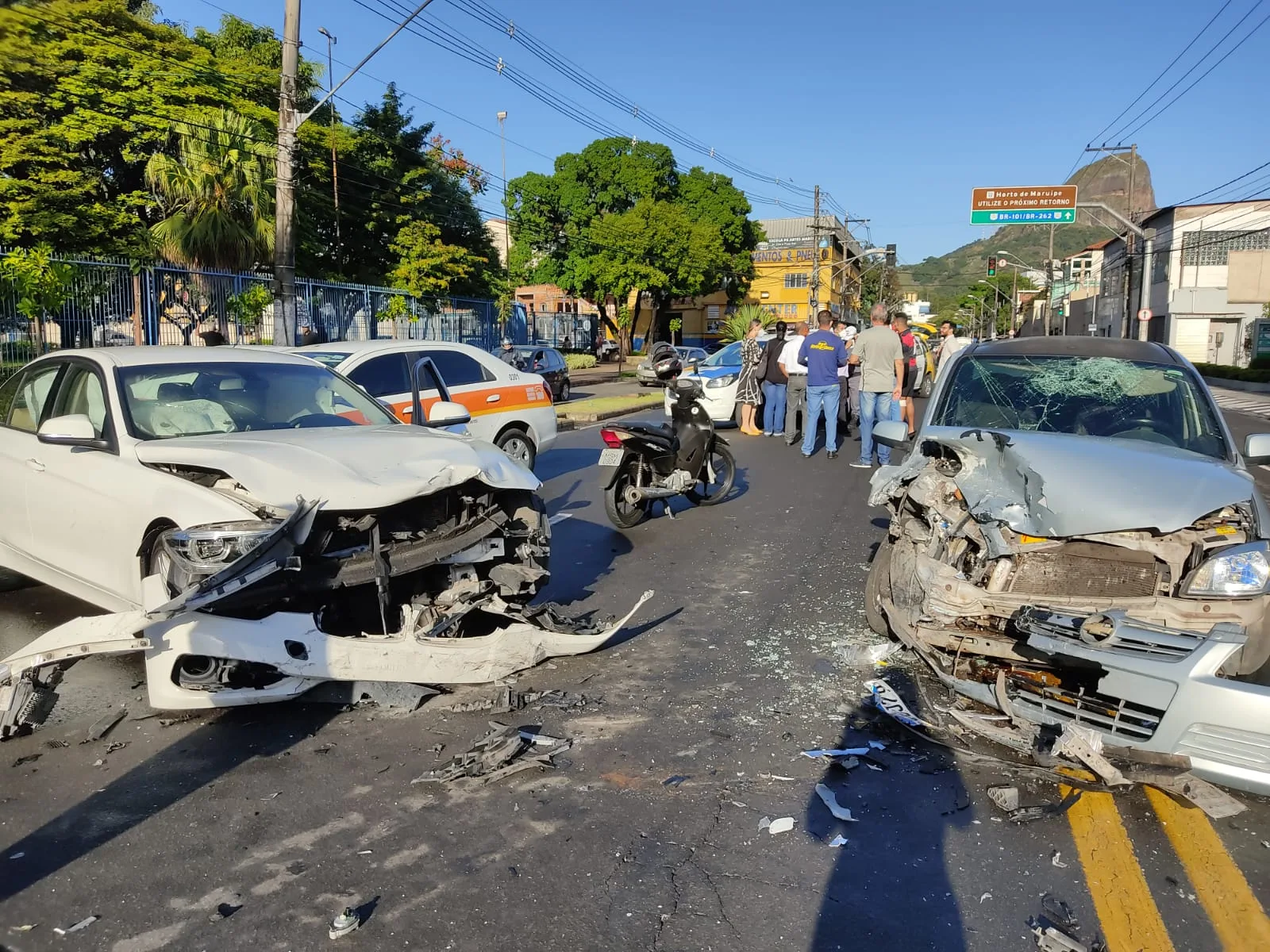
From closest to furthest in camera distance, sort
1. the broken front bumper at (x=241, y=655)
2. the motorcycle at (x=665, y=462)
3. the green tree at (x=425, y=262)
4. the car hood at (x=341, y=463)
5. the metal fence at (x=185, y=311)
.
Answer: the broken front bumper at (x=241, y=655) → the car hood at (x=341, y=463) → the motorcycle at (x=665, y=462) → the metal fence at (x=185, y=311) → the green tree at (x=425, y=262)

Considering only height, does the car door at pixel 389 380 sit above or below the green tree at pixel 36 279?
below

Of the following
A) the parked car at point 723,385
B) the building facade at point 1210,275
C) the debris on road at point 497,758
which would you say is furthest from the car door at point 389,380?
the building facade at point 1210,275

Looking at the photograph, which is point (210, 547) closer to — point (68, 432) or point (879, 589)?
point (68, 432)

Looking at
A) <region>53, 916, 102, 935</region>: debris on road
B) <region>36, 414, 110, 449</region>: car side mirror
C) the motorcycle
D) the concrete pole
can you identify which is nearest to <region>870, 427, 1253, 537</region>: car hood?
the motorcycle

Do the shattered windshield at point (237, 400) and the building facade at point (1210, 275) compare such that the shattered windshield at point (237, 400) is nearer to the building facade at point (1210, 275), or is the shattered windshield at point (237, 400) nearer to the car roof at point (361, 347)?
the car roof at point (361, 347)

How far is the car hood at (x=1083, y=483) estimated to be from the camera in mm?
3986

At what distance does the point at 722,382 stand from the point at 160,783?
14.5 metres

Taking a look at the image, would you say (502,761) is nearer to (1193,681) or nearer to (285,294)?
(1193,681)

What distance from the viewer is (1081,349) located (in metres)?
6.06

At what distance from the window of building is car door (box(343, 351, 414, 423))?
177 ft

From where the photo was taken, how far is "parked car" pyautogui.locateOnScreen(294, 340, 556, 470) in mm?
8930

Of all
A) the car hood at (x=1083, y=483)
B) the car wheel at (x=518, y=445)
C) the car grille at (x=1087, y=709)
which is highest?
the car hood at (x=1083, y=483)

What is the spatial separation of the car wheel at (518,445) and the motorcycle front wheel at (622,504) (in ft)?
7.94

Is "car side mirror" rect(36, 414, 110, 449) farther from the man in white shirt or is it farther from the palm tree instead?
the palm tree
